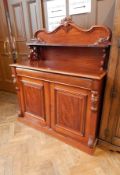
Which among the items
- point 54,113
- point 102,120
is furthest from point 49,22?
point 102,120

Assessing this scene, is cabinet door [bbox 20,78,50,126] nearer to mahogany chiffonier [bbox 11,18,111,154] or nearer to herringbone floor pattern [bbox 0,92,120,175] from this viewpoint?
mahogany chiffonier [bbox 11,18,111,154]

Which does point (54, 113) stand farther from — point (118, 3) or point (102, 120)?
point (118, 3)

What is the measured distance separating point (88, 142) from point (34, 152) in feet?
2.03

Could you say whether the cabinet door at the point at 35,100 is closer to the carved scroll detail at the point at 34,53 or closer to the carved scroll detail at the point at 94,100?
the carved scroll detail at the point at 34,53

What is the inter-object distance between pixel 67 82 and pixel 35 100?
0.58 m

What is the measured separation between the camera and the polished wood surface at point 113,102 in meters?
1.15

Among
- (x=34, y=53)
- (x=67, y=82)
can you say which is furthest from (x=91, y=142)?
(x=34, y=53)

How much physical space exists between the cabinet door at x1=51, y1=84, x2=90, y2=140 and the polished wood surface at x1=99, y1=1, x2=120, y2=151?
0.63 ft

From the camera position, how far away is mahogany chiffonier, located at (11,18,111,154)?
133cm

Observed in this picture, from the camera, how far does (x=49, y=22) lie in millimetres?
1944

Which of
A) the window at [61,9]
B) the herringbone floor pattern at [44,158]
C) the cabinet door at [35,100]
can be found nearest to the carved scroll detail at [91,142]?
the herringbone floor pattern at [44,158]

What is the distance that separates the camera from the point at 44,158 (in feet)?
4.79

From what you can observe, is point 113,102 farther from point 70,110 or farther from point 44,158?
point 44,158

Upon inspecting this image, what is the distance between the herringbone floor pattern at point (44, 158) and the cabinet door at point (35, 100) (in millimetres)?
217
